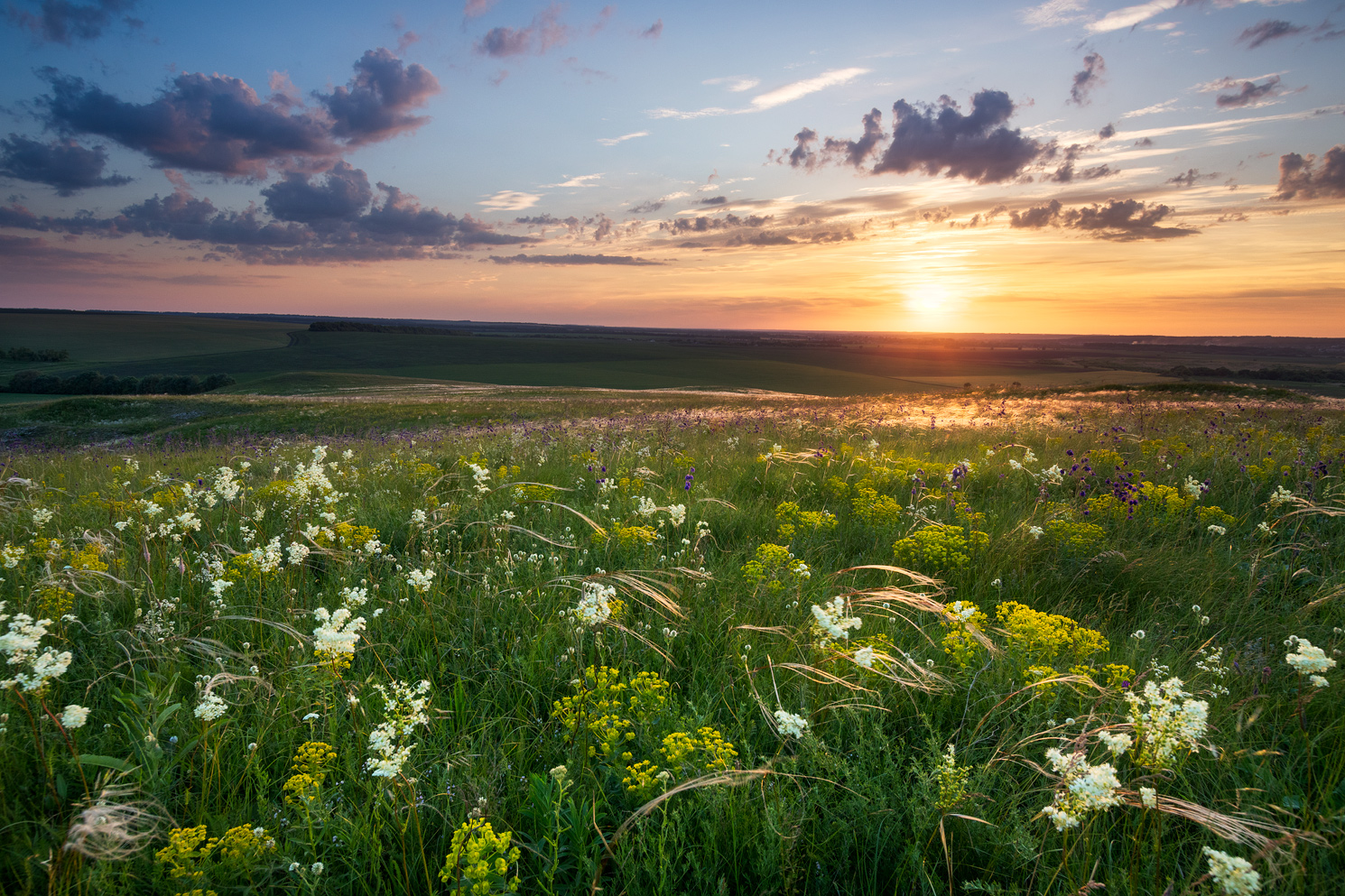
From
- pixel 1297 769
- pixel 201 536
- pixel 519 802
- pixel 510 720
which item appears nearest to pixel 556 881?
pixel 519 802

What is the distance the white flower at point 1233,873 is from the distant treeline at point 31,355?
11386 centimetres

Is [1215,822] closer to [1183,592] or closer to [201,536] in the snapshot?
[1183,592]

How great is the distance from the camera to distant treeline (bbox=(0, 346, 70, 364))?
76.2 meters

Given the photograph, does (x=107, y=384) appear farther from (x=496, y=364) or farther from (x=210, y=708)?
(x=210, y=708)

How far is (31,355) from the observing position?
77.3 metres

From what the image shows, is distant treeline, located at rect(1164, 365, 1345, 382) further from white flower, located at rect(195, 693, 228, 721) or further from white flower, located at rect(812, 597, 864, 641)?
white flower, located at rect(195, 693, 228, 721)

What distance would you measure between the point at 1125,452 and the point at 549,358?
95410 millimetres

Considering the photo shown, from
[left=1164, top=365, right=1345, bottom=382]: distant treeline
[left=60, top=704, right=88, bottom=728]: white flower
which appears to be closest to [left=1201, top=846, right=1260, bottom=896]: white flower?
[left=60, top=704, right=88, bottom=728]: white flower

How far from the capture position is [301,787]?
1.89m

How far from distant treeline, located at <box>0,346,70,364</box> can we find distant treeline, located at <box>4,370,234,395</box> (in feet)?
84.6

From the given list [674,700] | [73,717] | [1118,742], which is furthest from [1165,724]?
[73,717]

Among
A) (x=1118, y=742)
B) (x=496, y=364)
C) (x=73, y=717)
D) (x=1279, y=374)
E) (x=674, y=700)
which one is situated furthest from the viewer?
(x=496, y=364)

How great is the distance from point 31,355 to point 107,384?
3542 centimetres

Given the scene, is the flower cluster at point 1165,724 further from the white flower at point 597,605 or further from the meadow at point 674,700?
the white flower at point 597,605
